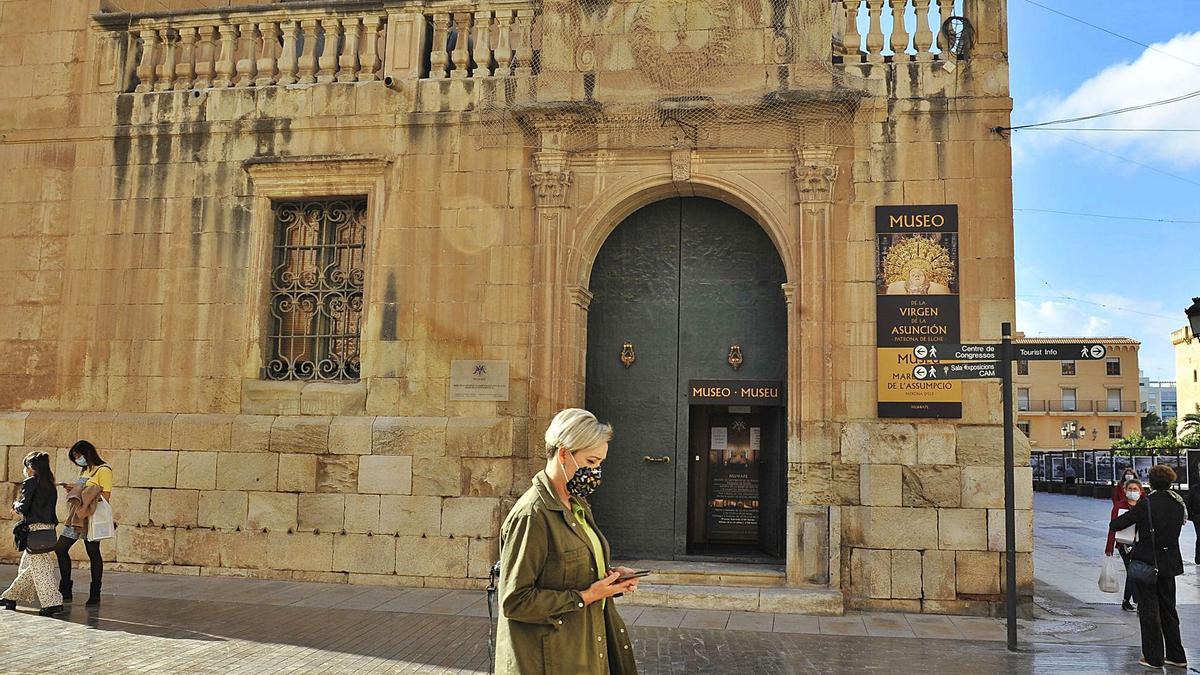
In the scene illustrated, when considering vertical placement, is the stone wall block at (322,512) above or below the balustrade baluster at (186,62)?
below

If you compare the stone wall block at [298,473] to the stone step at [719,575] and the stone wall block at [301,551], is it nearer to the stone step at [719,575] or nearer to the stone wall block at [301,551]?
the stone wall block at [301,551]

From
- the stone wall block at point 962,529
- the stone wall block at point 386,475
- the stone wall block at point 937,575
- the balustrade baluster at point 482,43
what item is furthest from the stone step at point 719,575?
the balustrade baluster at point 482,43

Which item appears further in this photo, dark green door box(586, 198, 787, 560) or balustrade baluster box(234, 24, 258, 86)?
balustrade baluster box(234, 24, 258, 86)

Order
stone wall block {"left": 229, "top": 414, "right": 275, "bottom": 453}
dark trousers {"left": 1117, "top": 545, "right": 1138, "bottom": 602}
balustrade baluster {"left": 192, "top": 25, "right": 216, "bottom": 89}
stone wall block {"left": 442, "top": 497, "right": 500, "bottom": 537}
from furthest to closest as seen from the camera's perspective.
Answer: balustrade baluster {"left": 192, "top": 25, "right": 216, "bottom": 89} < stone wall block {"left": 229, "top": 414, "right": 275, "bottom": 453} < stone wall block {"left": 442, "top": 497, "right": 500, "bottom": 537} < dark trousers {"left": 1117, "top": 545, "right": 1138, "bottom": 602}

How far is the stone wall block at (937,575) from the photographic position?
32.4 ft

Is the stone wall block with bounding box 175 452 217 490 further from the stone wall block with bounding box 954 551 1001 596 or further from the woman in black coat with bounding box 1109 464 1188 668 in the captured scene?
the woman in black coat with bounding box 1109 464 1188 668

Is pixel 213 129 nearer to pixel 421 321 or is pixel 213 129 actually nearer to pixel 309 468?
pixel 421 321

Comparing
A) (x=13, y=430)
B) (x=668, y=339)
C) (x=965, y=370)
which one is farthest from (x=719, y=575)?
(x=13, y=430)

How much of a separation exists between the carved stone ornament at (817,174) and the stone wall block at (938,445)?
2828mm

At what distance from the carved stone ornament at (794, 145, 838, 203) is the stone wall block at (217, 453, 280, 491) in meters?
7.09

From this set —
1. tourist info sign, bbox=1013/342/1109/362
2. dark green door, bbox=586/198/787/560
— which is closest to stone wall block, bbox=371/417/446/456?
dark green door, bbox=586/198/787/560

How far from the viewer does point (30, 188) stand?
41.0 feet

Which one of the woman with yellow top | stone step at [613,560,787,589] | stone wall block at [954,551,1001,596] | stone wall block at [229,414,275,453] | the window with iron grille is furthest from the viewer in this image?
the window with iron grille

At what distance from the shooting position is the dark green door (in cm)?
1126
